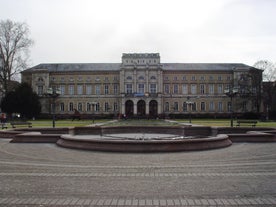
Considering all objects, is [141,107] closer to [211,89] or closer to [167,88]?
[167,88]

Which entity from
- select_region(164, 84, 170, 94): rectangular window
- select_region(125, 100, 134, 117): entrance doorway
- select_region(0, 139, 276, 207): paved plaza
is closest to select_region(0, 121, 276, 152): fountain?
select_region(0, 139, 276, 207): paved plaza

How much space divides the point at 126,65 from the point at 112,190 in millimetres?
78225

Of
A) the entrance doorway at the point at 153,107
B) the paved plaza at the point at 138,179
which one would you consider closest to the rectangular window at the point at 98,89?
the entrance doorway at the point at 153,107

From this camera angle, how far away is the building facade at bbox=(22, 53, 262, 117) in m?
84.5

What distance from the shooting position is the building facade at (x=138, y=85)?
84.5 metres

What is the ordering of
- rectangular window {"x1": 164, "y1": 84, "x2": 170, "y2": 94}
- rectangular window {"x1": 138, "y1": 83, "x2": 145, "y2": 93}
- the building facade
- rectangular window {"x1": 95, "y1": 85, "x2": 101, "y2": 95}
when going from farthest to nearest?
rectangular window {"x1": 95, "y1": 85, "x2": 101, "y2": 95} < rectangular window {"x1": 164, "y1": 84, "x2": 170, "y2": 94} < rectangular window {"x1": 138, "y1": 83, "x2": 145, "y2": 93} < the building facade

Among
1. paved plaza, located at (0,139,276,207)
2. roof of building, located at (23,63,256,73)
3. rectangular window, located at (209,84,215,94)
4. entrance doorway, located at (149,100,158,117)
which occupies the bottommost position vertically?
paved plaza, located at (0,139,276,207)

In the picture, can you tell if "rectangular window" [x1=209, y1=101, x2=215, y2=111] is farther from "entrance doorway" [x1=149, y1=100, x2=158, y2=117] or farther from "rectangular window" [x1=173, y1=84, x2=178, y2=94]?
"entrance doorway" [x1=149, y1=100, x2=158, y2=117]

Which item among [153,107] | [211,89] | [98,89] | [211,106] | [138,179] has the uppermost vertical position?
[98,89]

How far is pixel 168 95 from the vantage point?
8688 cm

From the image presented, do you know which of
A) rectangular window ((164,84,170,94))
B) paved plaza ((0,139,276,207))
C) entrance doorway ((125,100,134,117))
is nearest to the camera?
paved plaza ((0,139,276,207))

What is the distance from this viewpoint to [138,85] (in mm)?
85312

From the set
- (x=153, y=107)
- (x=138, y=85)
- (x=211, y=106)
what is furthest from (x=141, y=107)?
(x=211, y=106)

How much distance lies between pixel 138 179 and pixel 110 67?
81369mm
